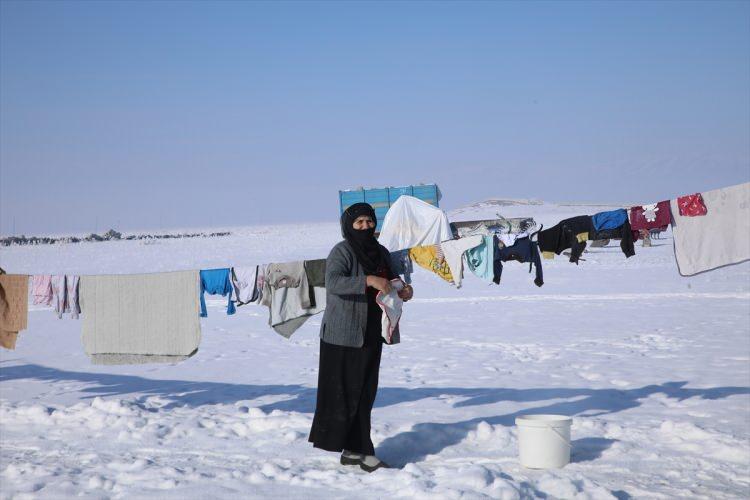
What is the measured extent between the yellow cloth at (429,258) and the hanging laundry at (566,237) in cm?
91

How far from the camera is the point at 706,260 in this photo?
619 centimetres

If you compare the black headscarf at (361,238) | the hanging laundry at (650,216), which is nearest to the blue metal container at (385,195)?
the hanging laundry at (650,216)

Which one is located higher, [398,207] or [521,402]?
[398,207]

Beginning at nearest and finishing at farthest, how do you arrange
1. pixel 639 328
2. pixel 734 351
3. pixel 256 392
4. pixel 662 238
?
pixel 256 392 < pixel 734 351 < pixel 639 328 < pixel 662 238

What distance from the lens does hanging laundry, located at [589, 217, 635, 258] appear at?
259 inches

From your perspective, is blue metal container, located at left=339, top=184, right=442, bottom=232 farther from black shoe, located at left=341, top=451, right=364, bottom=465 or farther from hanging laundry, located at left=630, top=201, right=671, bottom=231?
black shoe, located at left=341, top=451, right=364, bottom=465

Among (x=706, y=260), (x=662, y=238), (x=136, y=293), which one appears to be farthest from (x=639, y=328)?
(x=662, y=238)

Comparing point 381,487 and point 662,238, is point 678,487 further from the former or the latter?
point 662,238

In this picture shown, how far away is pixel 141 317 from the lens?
7328 mm

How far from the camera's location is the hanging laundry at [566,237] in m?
6.81

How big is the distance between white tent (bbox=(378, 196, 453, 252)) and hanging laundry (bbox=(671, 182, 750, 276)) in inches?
607

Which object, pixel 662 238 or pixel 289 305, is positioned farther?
pixel 662 238

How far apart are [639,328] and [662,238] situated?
86.9 feet

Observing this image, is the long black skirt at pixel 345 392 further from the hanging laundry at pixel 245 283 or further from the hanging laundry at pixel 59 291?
the hanging laundry at pixel 59 291
